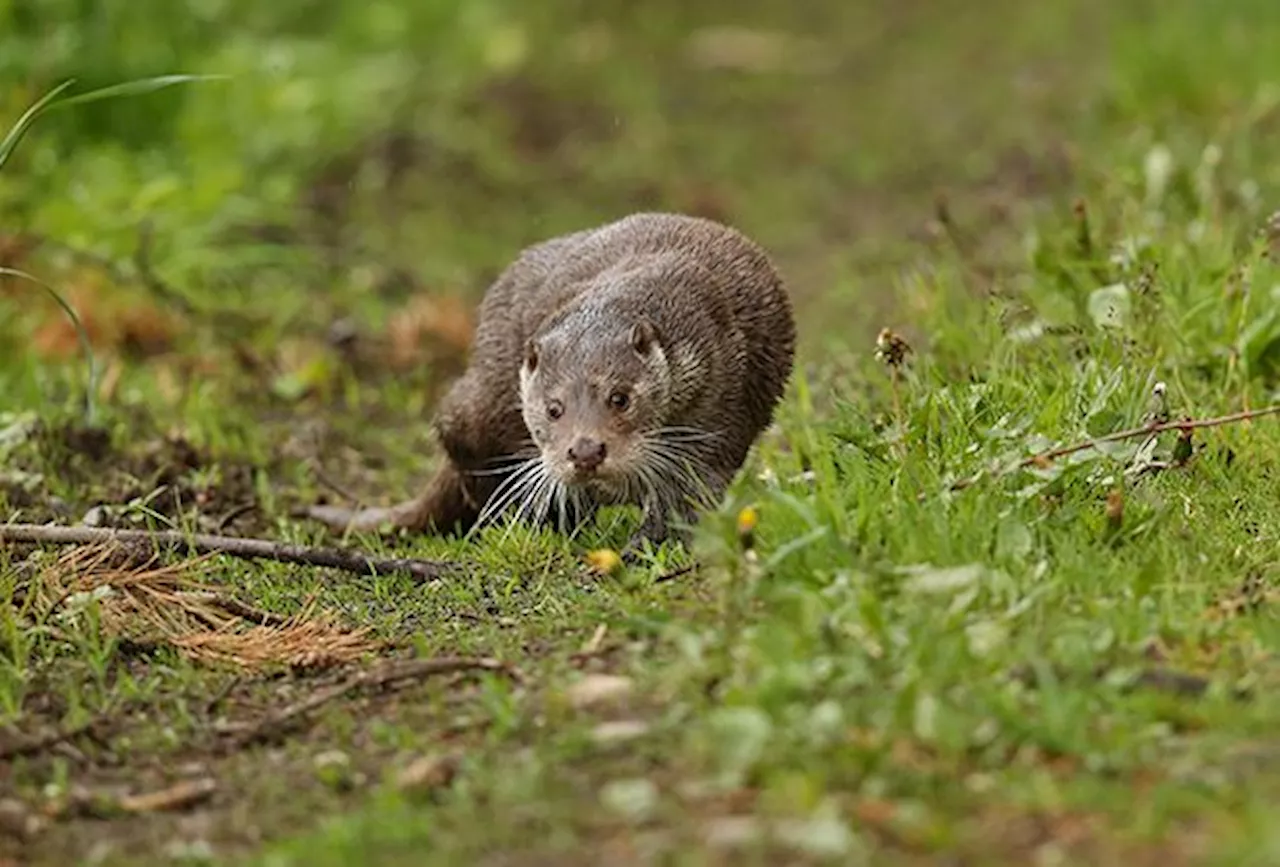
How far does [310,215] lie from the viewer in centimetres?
1032

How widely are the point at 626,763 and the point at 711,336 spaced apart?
7.28ft

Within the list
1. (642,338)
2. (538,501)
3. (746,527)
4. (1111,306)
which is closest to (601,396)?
(642,338)

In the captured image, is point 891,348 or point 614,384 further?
point 614,384

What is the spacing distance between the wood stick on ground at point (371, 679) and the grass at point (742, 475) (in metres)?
0.04

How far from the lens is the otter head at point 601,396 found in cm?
572

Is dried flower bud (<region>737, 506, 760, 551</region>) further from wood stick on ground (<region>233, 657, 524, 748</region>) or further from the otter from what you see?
the otter

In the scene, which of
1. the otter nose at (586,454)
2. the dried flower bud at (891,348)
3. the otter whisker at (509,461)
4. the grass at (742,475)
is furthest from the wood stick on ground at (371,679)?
the otter whisker at (509,461)

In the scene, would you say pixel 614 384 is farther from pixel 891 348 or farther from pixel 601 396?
pixel 891 348

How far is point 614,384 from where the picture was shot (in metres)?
5.78

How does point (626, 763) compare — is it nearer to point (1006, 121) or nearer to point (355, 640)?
point (355, 640)

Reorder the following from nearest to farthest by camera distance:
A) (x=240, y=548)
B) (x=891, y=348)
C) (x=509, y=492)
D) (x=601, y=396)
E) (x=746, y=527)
A: (x=746, y=527), (x=891, y=348), (x=240, y=548), (x=601, y=396), (x=509, y=492)

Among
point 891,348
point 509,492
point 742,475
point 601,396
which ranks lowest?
point 509,492

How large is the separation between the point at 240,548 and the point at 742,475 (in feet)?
4.03

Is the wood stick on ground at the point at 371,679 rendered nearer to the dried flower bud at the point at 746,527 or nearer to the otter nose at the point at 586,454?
the dried flower bud at the point at 746,527
